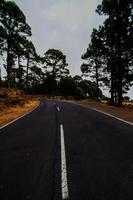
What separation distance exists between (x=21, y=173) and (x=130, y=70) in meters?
26.2

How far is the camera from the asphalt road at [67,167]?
5391 mm

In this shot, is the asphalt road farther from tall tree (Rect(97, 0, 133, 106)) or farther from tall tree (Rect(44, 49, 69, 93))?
tall tree (Rect(44, 49, 69, 93))

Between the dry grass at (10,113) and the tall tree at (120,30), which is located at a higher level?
the tall tree at (120,30)

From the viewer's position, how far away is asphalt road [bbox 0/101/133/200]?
17.7 ft

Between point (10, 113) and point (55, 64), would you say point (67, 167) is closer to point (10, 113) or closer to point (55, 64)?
point (10, 113)

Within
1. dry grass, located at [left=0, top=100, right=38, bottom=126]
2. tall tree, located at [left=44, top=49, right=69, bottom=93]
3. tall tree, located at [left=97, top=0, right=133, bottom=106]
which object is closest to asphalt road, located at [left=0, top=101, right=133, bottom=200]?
dry grass, located at [left=0, top=100, right=38, bottom=126]

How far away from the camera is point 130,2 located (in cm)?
3103

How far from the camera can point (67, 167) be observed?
23.2 ft

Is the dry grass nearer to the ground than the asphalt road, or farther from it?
farther from it

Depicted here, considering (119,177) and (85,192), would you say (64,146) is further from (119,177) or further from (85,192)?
(85,192)

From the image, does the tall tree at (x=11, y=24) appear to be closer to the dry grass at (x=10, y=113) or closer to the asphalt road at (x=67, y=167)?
the dry grass at (x=10, y=113)

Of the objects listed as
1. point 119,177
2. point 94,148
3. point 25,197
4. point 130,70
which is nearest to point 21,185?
point 25,197

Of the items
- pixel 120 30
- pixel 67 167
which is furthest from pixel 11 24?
pixel 67 167

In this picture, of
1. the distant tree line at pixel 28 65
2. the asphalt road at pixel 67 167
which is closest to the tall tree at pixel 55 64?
the distant tree line at pixel 28 65
